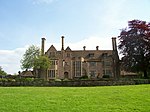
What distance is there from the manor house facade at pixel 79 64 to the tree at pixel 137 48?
14987 millimetres

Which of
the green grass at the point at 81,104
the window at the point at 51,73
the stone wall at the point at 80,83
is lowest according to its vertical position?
the green grass at the point at 81,104

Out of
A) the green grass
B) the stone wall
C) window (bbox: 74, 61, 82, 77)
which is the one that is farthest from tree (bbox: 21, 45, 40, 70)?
the green grass

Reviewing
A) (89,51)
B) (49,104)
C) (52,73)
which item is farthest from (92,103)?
(89,51)

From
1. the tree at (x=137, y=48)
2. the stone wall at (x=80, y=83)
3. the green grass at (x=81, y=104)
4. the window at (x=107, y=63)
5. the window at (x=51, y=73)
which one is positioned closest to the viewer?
the green grass at (x=81, y=104)

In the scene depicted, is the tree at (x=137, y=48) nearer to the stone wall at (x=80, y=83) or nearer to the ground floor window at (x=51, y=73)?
the stone wall at (x=80, y=83)

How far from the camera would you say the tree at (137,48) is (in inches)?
2127

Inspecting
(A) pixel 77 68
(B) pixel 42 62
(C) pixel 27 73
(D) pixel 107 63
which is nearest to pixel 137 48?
(D) pixel 107 63

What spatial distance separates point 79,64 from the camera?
71.1 m

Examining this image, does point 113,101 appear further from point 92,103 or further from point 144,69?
point 144,69

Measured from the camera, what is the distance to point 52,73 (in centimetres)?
6944

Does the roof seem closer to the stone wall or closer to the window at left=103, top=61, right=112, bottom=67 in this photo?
the window at left=103, top=61, right=112, bottom=67

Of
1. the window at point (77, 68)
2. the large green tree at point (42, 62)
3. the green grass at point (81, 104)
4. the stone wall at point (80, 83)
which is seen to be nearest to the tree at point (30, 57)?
the large green tree at point (42, 62)

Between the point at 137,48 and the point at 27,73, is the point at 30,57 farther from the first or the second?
the point at 137,48

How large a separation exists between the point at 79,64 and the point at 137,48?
21.3 metres
